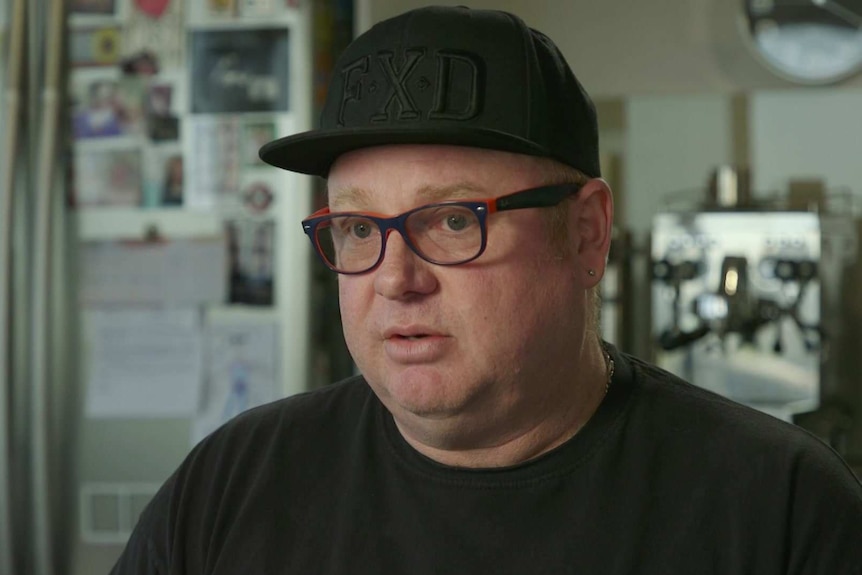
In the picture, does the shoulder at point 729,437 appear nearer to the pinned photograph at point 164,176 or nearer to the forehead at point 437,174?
the forehead at point 437,174

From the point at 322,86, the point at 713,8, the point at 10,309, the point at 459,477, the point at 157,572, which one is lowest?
the point at 157,572

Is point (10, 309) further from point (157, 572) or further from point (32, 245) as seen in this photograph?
point (157, 572)

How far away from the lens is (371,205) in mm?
1037

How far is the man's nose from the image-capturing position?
1003 millimetres

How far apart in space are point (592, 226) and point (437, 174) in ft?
0.65

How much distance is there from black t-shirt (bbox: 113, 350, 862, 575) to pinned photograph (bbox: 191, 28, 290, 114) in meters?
1.08

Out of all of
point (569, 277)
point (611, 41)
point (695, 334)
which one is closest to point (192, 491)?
point (569, 277)

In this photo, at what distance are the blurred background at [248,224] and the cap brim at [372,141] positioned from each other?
1.02m

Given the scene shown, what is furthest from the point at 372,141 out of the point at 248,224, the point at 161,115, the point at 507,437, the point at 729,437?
the point at 161,115

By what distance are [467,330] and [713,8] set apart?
1498 mm

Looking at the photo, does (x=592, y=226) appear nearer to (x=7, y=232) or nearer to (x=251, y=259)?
(x=251, y=259)

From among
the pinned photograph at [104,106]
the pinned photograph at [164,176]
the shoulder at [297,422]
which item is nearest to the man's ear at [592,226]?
the shoulder at [297,422]

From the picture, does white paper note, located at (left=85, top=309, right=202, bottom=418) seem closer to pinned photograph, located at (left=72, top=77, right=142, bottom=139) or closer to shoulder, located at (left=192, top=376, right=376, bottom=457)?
pinned photograph, located at (left=72, top=77, right=142, bottom=139)

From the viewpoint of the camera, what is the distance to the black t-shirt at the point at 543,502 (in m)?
1.02
